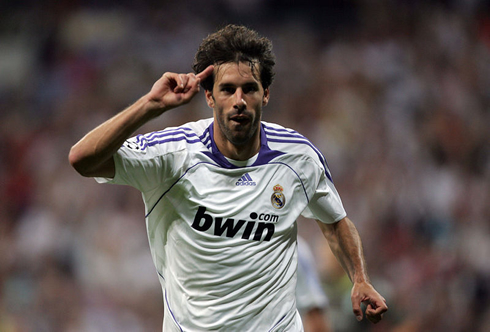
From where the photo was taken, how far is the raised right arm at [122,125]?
2619 millimetres

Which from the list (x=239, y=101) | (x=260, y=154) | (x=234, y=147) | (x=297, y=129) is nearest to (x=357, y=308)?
(x=260, y=154)

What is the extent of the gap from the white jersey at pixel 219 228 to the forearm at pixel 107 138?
292 mm

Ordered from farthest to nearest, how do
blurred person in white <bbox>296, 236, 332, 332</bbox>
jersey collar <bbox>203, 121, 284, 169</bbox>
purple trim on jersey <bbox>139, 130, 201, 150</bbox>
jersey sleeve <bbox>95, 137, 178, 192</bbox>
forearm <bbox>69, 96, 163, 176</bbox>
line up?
blurred person in white <bbox>296, 236, 332, 332</bbox> → jersey collar <bbox>203, 121, 284, 169</bbox> → purple trim on jersey <bbox>139, 130, 201, 150</bbox> → jersey sleeve <bbox>95, 137, 178, 192</bbox> → forearm <bbox>69, 96, 163, 176</bbox>

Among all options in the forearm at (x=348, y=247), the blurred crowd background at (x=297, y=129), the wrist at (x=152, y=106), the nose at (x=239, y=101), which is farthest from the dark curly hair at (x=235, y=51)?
the blurred crowd background at (x=297, y=129)

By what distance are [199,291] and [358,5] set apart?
27.6 feet

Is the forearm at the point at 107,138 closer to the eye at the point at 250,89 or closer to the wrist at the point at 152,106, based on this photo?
the wrist at the point at 152,106

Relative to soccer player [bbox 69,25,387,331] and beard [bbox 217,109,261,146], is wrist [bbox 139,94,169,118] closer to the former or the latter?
soccer player [bbox 69,25,387,331]

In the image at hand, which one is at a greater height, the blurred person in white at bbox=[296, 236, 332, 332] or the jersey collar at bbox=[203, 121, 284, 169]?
the jersey collar at bbox=[203, 121, 284, 169]

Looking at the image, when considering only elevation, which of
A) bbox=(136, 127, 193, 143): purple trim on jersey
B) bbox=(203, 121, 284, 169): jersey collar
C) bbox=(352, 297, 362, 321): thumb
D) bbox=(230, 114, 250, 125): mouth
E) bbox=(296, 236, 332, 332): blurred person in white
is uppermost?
bbox=(230, 114, 250, 125): mouth

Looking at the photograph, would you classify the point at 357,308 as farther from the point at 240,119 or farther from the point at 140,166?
the point at 140,166

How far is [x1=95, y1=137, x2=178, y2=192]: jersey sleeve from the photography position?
2.82 meters

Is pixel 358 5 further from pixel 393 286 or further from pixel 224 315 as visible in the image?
pixel 224 315

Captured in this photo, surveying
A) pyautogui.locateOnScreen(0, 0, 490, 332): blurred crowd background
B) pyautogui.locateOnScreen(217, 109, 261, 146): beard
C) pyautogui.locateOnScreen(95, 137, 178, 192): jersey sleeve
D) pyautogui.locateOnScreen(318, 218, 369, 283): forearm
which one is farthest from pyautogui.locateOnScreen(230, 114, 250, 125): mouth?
pyautogui.locateOnScreen(0, 0, 490, 332): blurred crowd background

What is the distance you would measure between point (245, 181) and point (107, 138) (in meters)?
0.84
